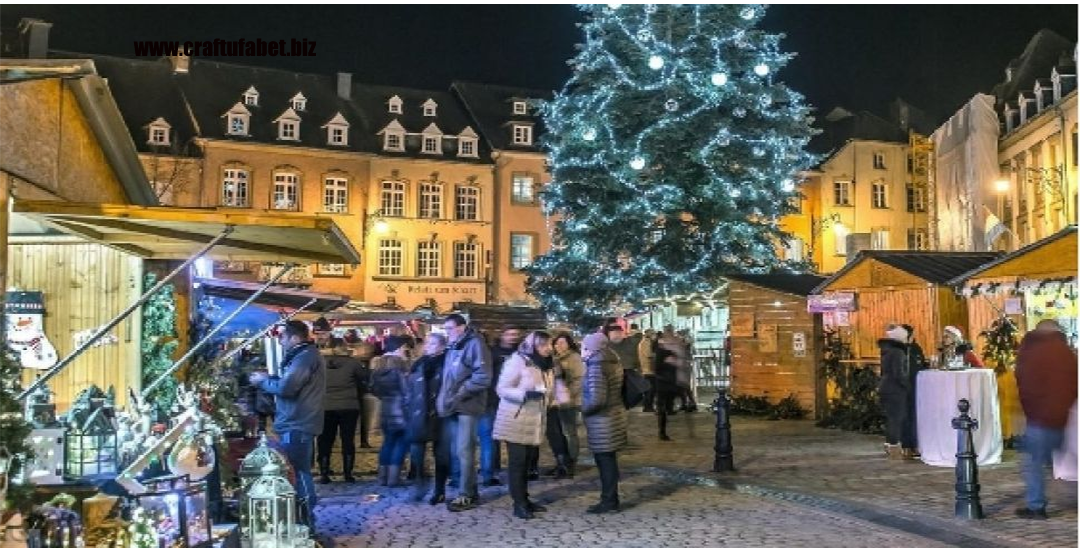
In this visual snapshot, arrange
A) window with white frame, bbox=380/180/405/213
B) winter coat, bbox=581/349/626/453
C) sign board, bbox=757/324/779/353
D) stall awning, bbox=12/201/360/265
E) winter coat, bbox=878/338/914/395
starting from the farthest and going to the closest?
window with white frame, bbox=380/180/405/213, sign board, bbox=757/324/779/353, winter coat, bbox=878/338/914/395, winter coat, bbox=581/349/626/453, stall awning, bbox=12/201/360/265

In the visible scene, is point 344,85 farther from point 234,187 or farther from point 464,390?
point 464,390

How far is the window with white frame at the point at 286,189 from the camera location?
149 ft

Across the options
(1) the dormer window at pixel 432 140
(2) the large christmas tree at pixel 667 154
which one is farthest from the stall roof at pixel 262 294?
(1) the dormer window at pixel 432 140

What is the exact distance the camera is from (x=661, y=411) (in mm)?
16641

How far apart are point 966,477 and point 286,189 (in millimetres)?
40081

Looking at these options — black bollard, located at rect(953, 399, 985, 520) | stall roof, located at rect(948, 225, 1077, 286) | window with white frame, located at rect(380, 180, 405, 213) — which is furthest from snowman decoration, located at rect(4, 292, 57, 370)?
window with white frame, located at rect(380, 180, 405, 213)

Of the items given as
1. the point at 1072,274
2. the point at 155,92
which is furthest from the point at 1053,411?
the point at 155,92

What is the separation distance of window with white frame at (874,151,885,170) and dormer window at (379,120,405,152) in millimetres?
24945

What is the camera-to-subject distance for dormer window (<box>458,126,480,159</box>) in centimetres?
5031

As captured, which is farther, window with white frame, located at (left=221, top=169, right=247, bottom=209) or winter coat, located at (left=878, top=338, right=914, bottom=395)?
window with white frame, located at (left=221, top=169, right=247, bottom=209)

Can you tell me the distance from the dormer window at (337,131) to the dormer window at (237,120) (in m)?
3.65

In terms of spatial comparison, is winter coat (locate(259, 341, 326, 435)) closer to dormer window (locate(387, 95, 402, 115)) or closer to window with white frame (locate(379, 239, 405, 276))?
window with white frame (locate(379, 239, 405, 276))

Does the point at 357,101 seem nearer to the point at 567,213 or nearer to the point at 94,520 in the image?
the point at 567,213

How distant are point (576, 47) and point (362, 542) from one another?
74.7ft
